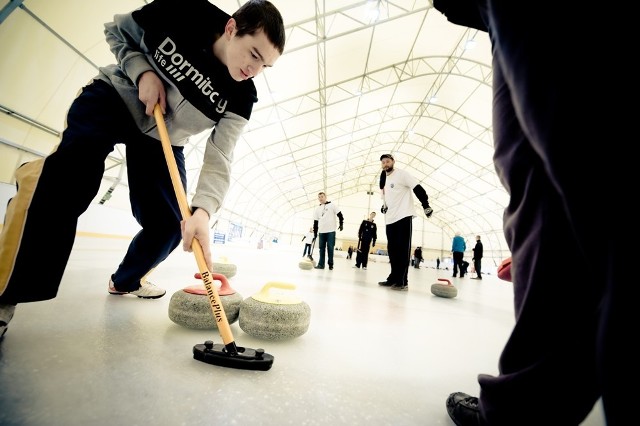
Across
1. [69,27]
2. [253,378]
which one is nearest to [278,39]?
[253,378]

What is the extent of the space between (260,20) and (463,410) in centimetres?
139

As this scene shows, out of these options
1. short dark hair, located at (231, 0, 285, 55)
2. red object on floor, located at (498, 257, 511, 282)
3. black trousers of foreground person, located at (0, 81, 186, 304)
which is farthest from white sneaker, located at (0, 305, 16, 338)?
red object on floor, located at (498, 257, 511, 282)

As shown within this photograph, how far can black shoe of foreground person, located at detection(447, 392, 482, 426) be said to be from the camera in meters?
0.60

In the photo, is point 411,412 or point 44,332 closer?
point 411,412

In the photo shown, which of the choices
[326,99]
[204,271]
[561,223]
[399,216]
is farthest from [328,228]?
[326,99]

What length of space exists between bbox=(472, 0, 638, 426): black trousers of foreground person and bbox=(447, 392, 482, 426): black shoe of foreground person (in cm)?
11

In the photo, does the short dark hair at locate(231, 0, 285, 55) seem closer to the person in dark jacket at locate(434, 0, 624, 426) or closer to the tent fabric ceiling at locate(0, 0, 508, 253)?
the person in dark jacket at locate(434, 0, 624, 426)

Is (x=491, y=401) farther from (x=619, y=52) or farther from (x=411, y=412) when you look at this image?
(x=619, y=52)

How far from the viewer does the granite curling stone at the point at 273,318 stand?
40.8 inches

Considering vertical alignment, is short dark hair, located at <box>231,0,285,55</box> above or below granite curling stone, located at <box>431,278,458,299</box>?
above

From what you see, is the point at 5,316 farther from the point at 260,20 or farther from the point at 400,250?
the point at 400,250

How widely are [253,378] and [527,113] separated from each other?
809 millimetres

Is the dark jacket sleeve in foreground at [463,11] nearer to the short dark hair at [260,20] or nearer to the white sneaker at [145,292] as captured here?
the short dark hair at [260,20]

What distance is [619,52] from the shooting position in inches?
12.0
